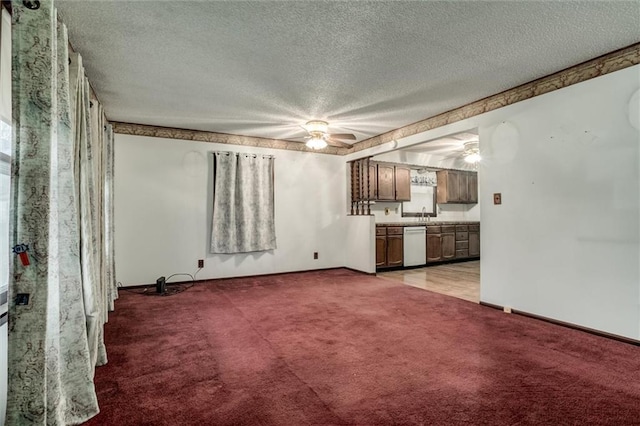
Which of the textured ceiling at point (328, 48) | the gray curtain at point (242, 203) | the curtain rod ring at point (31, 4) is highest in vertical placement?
the textured ceiling at point (328, 48)

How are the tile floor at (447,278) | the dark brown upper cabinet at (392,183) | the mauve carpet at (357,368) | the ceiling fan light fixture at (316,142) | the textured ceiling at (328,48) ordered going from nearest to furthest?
1. the mauve carpet at (357,368)
2. the textured ceiling at (328,48)
3. the ceiling fan light fixture at (316,142)
4. the tile floor at (447,278)
5. the dark brown upper cabinet at (392,183)

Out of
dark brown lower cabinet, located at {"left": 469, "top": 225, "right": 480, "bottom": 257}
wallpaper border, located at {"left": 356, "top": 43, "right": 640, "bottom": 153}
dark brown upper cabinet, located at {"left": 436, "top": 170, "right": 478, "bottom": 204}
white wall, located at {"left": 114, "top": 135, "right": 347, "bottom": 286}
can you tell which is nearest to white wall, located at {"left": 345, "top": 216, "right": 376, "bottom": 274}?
white wall, located at {"left": 114, "top": 135, "right": 347, "bottom": 286}

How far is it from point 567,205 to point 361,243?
10.8 feet

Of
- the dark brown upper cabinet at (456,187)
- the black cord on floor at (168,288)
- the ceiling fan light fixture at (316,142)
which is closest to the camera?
the ceiling fan light fixture at (316,142)

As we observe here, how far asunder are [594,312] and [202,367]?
129 inches

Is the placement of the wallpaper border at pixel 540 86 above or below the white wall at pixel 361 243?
above

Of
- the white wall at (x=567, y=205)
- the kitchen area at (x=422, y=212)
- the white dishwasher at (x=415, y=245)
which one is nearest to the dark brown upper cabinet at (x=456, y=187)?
the kitchen area at (x=422, y=212)

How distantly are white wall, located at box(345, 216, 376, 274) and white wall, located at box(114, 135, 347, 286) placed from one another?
478 millimetres

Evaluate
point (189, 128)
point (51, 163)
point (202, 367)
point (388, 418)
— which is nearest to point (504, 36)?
point (388, 418)

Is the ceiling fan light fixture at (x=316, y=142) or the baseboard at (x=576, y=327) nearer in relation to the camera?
the baseboard at (x=576, y=327)

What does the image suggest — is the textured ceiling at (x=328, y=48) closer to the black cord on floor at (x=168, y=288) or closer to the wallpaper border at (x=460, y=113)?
the wallpaper border at (x=460, y=113)

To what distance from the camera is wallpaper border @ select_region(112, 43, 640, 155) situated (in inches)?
107

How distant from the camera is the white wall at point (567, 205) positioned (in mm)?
2639

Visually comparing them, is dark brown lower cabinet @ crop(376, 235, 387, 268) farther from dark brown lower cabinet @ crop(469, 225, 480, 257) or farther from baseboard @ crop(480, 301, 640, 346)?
dark brown lower cabinet @ crop(469, 225, 480, 257)
